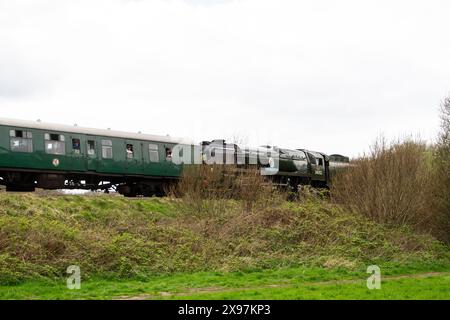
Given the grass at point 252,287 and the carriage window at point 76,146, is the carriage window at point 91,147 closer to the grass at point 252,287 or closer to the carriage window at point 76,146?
the carriage window at point 76,146

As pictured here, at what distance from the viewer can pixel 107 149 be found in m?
31.1

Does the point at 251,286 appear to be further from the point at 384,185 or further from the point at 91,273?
the point at 384,185

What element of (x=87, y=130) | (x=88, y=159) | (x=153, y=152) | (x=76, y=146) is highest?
(x=87, y=130)

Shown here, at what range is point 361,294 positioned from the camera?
→ 14.1 m

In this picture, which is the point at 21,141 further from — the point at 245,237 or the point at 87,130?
the point at 245,237

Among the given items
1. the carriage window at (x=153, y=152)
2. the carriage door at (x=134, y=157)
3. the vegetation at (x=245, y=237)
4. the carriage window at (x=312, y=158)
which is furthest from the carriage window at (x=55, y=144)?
the carriage window at (x=312, y=158)

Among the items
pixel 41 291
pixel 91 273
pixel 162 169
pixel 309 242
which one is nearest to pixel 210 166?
pixel 309 242

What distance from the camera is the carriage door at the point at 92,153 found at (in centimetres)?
3019

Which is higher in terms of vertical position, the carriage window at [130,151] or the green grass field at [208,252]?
the carriage window at [130,151]

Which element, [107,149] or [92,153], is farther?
[107,149]

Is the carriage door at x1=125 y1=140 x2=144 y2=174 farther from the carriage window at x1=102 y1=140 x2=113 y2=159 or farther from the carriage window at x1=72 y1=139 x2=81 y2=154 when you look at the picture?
the carriage window at x1=72 y1=139 x2=81 y2=154

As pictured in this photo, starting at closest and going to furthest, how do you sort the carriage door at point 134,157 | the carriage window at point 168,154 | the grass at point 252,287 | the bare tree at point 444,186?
1. the grass at point 252,287
2. the bare tree at point 444,186
3. the carriage door at point 134,157
4. the carriage window at point 168,154

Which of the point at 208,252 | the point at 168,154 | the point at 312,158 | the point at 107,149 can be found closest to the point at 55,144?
the point at 107,149

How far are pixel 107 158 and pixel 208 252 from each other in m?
12.2
